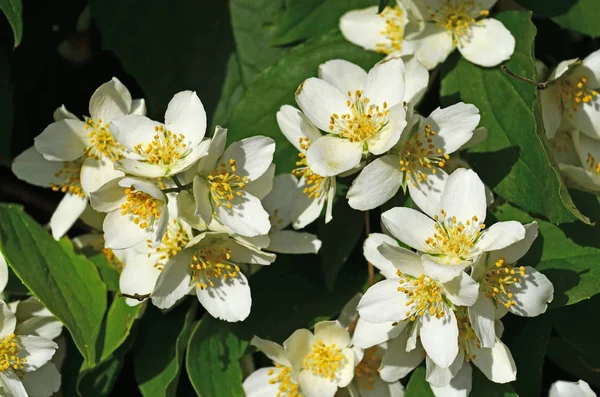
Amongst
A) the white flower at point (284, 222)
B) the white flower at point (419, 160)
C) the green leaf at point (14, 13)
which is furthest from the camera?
the white flower at point (284, 222)

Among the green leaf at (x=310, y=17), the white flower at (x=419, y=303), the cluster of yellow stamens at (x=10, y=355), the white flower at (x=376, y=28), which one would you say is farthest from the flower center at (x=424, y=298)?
the cluster of yellow stamens at (x=10, y=355)

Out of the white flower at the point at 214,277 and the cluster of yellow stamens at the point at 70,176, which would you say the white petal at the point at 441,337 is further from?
the cluster of yellow stamens at the point at 70,176

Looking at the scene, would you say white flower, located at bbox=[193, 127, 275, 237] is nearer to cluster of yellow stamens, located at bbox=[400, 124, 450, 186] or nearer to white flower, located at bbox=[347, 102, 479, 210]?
white flower, located at bbox=[347, 102, 479, 210]

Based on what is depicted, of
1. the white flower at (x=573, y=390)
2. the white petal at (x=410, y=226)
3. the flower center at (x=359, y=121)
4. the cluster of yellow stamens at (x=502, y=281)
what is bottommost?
the white flower at (x=573, y=390)

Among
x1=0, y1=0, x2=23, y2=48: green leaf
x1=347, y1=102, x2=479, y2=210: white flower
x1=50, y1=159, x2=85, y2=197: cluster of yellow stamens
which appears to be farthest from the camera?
x1=50, y1=159, x2=85, y2=197: cluster of yellow stamens

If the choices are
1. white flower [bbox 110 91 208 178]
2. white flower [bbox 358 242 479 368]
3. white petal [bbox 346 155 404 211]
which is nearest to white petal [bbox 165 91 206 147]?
white flower [bbox 110 91 208 178]

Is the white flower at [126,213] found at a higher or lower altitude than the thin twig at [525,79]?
lower
